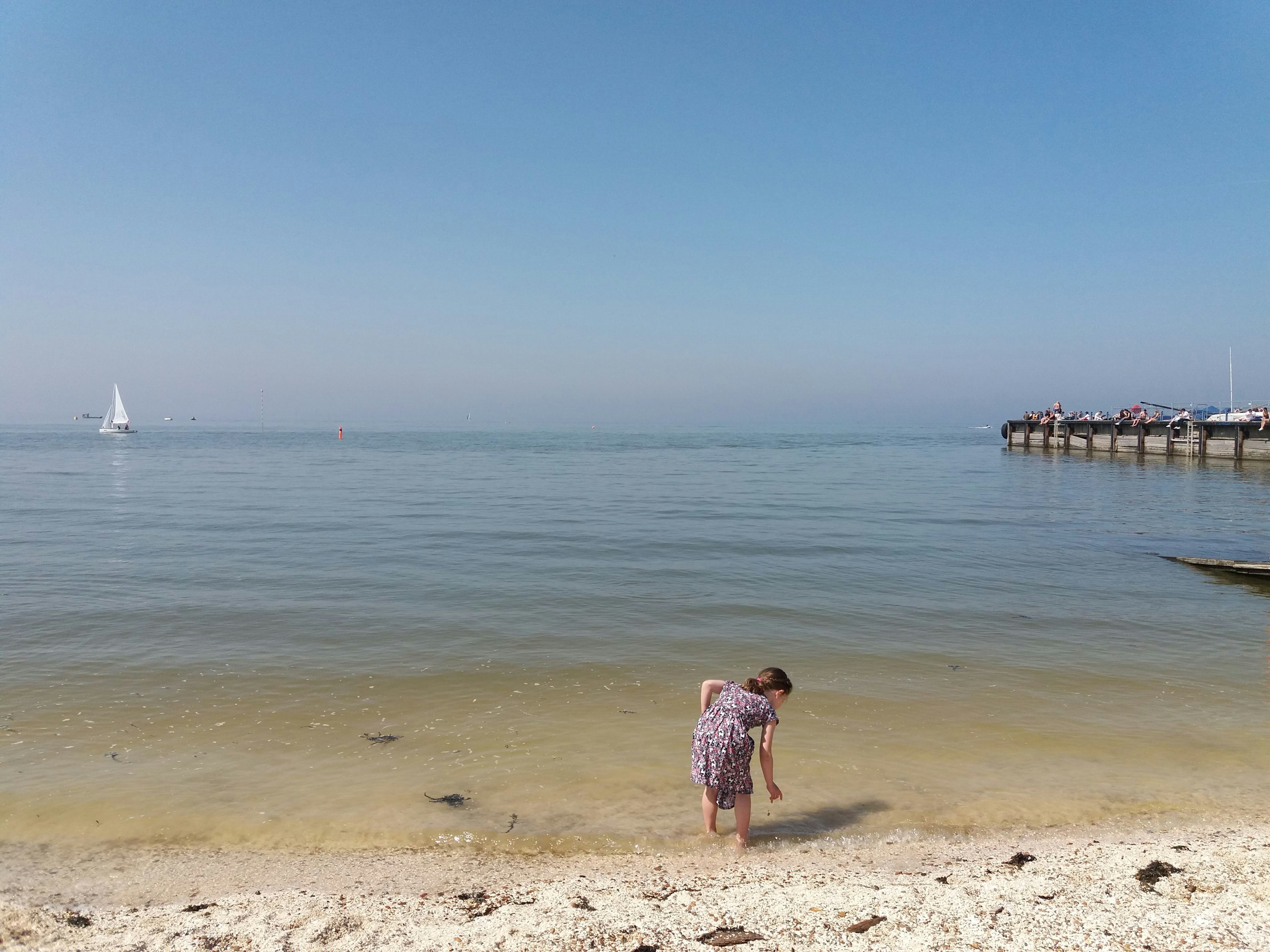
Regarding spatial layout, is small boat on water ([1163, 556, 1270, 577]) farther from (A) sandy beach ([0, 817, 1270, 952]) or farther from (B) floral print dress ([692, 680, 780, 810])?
(B) floral print dress ([692, 680, 780, 810])

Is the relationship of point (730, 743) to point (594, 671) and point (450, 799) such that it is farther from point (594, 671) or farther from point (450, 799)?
point (594, 671)

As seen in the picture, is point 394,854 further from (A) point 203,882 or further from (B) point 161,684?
(B) point 161,684

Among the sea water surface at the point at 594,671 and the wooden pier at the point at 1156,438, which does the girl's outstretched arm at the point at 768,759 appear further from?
the wooden pier at the point at 1156,438

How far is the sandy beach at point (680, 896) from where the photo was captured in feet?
13.9

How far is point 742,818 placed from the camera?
18.7ft

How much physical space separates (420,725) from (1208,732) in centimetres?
748

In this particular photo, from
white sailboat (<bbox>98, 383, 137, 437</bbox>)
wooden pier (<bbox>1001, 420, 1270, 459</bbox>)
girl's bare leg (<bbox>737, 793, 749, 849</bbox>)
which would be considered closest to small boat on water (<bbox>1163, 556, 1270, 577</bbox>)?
girl's bare leg (<bbox>737, 793, 749, 849</bbox>)

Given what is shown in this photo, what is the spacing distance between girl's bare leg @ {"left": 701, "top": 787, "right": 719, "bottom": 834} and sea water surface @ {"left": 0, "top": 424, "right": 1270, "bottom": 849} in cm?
25

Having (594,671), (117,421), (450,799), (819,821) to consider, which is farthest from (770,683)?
(117,421)

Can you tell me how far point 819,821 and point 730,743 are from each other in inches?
49.3

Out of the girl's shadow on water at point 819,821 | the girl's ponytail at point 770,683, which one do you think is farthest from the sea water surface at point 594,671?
the girl's ponytail at point 770,683

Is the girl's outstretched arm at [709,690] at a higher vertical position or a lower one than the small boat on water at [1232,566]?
higher

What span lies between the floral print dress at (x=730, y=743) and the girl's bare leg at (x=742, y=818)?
0.04 metres

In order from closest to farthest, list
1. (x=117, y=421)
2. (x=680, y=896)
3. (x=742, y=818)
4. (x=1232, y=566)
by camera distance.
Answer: (x=680, y=896), (x=742, y=818), (x=1232, y=566), (x=117, y=421)
